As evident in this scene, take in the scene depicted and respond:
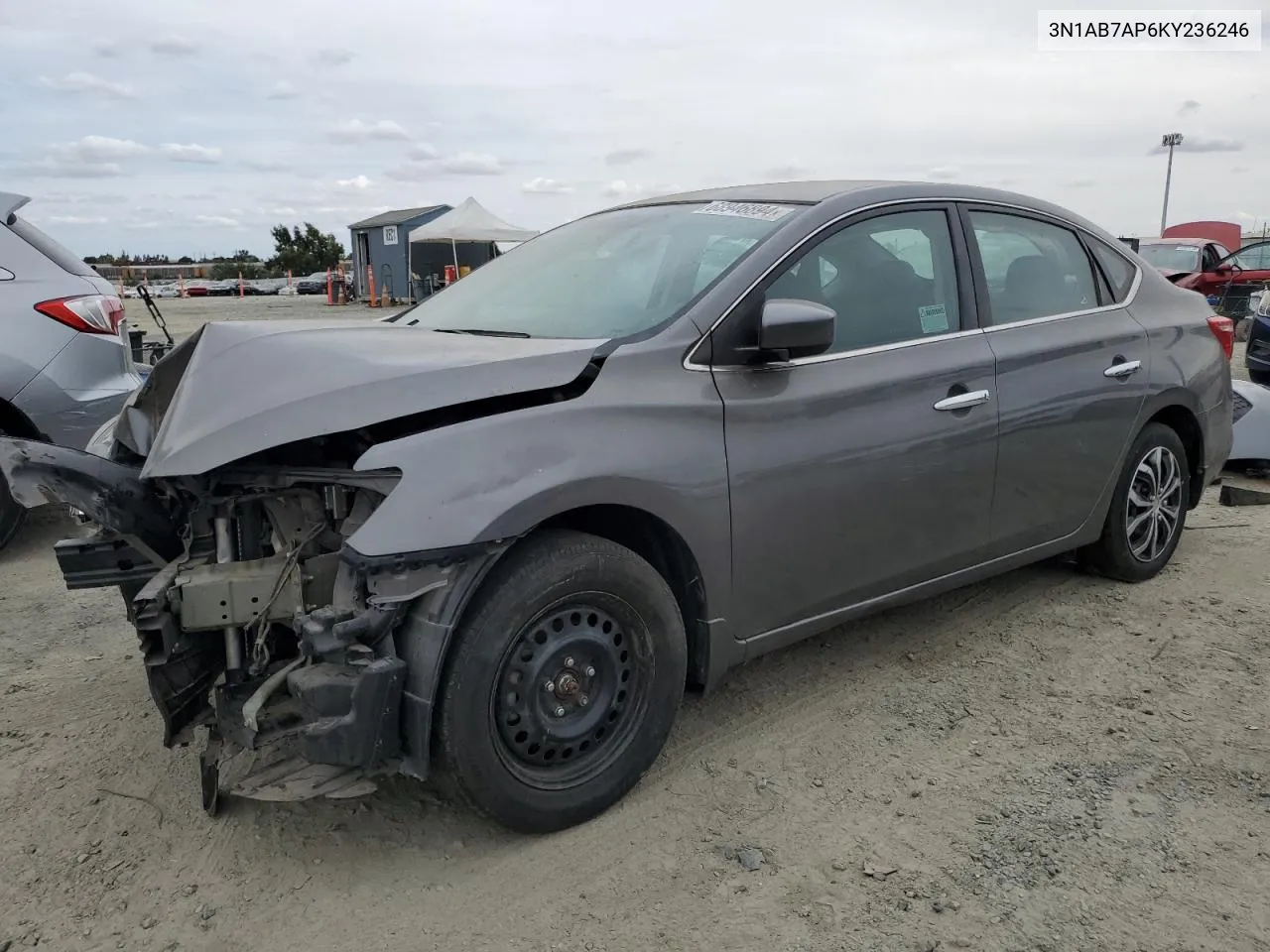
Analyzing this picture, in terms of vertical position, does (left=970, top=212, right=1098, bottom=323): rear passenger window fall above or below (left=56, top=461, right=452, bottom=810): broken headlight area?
above

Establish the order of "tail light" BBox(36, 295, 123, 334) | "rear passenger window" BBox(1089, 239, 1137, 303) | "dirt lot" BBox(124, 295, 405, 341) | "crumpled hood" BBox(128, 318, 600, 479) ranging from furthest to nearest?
"dirt lot" BBox(124, 295, 405, 341)
"tail light" BBox(36, 295, 123, 334)
"rear passenger window" BBox(1089, 239, 1137, 303)
"crumpled hood" BBox(128, 318, 600, 479)

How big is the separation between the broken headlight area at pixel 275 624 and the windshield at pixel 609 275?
100 centimetres

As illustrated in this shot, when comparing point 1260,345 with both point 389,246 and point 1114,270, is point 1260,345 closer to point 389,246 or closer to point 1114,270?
point 1114,270

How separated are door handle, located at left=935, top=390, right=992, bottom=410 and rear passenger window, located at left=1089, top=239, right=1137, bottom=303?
3.97 ft

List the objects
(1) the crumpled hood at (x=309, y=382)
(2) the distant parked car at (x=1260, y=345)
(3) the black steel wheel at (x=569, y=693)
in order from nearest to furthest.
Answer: (1) the crumpled hood at (x=309, y=382) < (3) the black steel wheel at (x=569, y=693) < (2) the distant parked car at (x=1260, y=345)

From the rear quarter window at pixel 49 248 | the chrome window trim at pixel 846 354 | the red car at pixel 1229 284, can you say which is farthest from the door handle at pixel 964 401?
the red car at pixel 1229 284

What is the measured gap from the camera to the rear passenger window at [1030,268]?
3.86 metres

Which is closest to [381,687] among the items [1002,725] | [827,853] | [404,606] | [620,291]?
[404,606]

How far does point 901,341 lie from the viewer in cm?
346

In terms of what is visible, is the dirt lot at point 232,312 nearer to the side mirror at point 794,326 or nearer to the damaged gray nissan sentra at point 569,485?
the damaged gray nissan sentra at point 569,485

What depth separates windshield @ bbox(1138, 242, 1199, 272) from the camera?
17.0 meters

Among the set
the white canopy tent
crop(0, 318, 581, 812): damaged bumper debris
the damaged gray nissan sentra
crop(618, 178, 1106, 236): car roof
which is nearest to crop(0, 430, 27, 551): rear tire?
the damaged gray nissan sentra

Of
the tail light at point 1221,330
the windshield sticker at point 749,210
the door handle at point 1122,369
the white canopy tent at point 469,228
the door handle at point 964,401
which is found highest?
the white canopy tent at point 469,228

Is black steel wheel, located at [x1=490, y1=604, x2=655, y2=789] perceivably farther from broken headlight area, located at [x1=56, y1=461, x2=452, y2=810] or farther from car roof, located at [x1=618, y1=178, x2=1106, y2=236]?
car roof, located at [x1=618, y1=178, x2=1106, y2=236]
